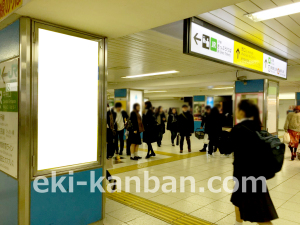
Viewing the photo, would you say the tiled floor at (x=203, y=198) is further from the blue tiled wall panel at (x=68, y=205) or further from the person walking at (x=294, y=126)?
the person walking at (x=294, y=126)

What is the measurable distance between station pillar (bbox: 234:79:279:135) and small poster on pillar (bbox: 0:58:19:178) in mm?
6353

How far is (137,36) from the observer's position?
14.1 feet

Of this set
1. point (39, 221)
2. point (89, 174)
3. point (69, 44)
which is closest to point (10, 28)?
point (69, 44)

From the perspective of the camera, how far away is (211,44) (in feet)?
11.0

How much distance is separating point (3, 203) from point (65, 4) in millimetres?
2348

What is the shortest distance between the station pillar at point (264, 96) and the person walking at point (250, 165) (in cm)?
533

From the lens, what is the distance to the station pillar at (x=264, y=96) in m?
7.70

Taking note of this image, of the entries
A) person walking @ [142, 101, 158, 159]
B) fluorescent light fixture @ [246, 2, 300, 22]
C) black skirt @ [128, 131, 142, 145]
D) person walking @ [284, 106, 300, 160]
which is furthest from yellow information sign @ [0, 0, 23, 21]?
person walking @ [284, 106, 300, 160]

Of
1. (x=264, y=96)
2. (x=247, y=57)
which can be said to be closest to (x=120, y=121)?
(x=247, y=57)

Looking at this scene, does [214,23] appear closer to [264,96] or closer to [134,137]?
[134,137]

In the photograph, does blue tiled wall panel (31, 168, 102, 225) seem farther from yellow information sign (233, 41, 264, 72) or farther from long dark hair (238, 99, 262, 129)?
yellow information sign (233, 41, 264, 72)

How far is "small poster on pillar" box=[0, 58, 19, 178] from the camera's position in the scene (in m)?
2.55

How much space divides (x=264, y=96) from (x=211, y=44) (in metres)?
5.16

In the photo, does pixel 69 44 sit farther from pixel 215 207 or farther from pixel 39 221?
pixel 215 207
